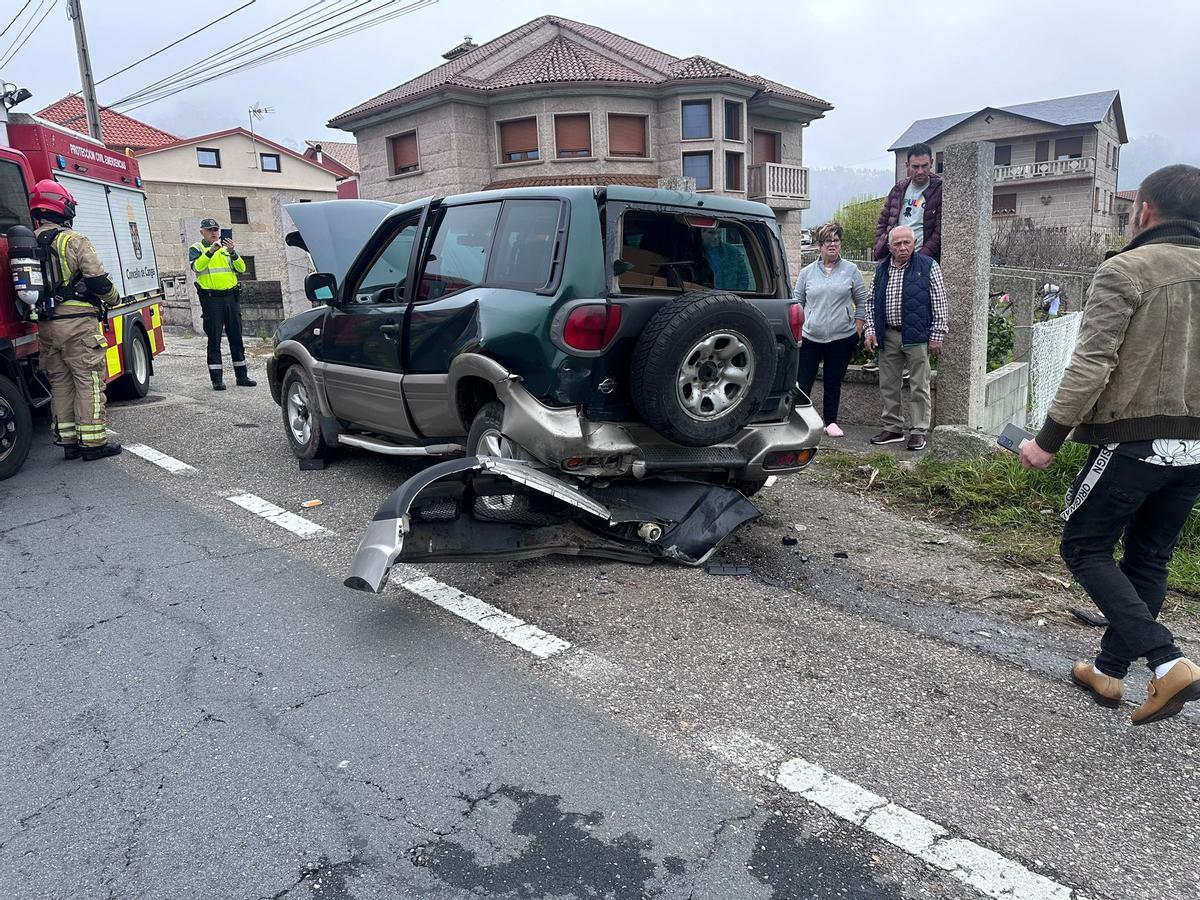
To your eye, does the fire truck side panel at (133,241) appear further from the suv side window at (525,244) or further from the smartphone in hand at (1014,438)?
the smartphone in hand at (1014,438)

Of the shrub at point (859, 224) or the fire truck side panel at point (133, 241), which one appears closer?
the fire truck side panel at point (133, 241)

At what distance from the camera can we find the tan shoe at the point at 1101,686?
3.23 m

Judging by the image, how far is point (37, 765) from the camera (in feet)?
9.53

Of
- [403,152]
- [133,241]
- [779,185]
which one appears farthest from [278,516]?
[779,185]

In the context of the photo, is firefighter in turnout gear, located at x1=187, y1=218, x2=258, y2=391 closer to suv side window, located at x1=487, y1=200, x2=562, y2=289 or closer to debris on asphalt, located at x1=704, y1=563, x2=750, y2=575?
suv side window, located at x1=487, y1=200, x2=562, y2=289

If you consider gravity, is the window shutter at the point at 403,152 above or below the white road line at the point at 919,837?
above

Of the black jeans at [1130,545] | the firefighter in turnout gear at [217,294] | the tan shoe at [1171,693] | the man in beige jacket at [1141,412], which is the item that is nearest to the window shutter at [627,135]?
the firefighter in turnout gear at [217,294]

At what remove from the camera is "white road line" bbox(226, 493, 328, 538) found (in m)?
5.29

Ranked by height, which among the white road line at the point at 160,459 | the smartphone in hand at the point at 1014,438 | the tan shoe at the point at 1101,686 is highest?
the smartphone in hand at the point at 1014,438

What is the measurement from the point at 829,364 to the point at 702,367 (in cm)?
339

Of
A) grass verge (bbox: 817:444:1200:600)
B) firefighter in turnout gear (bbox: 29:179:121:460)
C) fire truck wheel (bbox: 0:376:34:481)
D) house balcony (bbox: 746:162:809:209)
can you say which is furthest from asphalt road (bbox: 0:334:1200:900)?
house balcony (bbox: 746:162:809:209)

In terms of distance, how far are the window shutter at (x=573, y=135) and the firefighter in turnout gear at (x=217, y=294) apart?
2129cm

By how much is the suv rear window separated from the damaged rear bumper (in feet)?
3.47

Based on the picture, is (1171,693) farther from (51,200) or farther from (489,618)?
(51,200)
